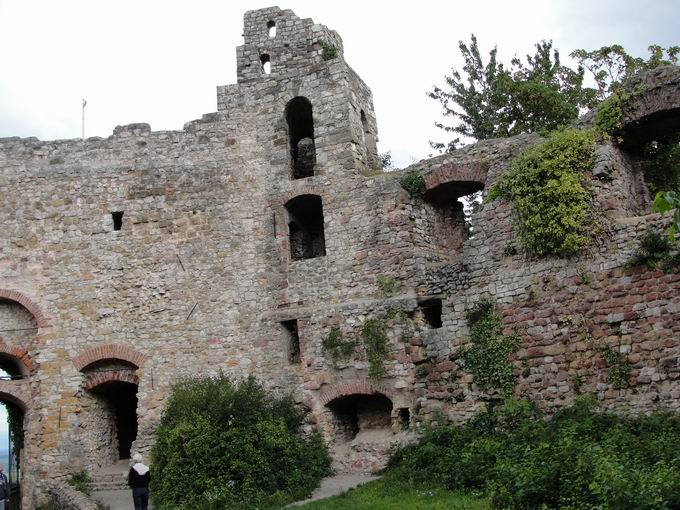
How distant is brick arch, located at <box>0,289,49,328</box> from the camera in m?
15.9

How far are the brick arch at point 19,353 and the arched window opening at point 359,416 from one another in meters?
7.03

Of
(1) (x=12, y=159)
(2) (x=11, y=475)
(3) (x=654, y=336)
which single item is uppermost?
(1) (x=12, y=159)

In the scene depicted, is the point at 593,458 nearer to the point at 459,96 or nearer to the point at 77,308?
the point at 77,308

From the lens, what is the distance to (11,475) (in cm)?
1944

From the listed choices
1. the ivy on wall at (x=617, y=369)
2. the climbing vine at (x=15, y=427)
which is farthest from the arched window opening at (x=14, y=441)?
the ivy on wall at (x=617, y=369)

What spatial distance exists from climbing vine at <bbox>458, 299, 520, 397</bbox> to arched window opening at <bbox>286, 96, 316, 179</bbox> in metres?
5.86

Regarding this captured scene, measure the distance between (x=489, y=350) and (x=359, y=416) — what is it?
131 inches

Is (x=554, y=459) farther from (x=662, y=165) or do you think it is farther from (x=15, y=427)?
(x=15, y=427)

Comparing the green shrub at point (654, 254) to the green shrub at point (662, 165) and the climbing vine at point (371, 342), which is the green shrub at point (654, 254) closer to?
the climbing vine at point (371, 342)

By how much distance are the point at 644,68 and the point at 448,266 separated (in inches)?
338

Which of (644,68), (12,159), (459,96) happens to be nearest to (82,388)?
(12,159)

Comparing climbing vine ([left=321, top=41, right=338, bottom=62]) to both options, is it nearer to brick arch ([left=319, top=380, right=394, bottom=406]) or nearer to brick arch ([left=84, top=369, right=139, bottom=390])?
brick arch ([left=319, top=380, right=394, bottom=406])

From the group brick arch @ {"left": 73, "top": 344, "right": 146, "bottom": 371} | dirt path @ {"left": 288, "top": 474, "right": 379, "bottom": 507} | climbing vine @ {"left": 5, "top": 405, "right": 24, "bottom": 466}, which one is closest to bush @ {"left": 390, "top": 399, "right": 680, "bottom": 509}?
dirt path @ {"left": 288, "top": 474, "right": 379, "bottom": 507}

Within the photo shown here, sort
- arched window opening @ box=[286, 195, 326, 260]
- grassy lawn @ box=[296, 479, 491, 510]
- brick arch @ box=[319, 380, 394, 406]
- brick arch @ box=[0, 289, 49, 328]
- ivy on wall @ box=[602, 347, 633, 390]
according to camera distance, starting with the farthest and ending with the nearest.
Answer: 1. arched window opening @ box=[286, 195, 326, 260]
2. brick arch @ box=[0, 289, 49, 328]
3. brick arch @ box=[319, 380, 394, 406]
4. ivy on wall @ box=[602, 347, 633, 390]
5. grassy lawn @ box=[296, 479, 491, 510]
